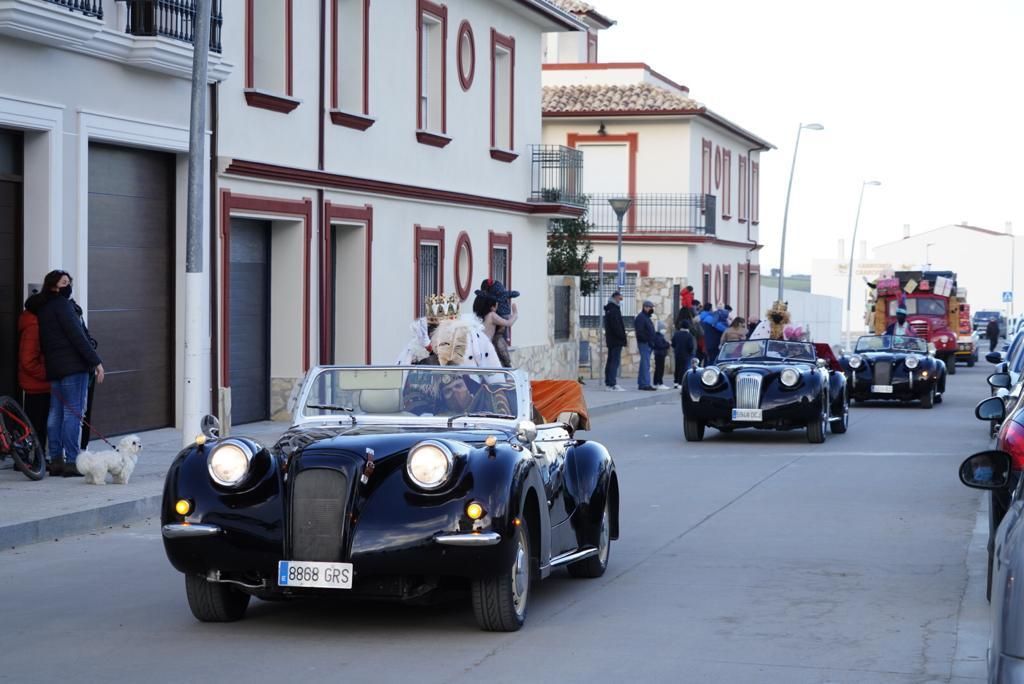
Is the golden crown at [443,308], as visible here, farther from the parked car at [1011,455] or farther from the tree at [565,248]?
the tree at [565,248]

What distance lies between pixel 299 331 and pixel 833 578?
40.2ft

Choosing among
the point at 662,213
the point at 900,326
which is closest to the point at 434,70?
the point at 900,326

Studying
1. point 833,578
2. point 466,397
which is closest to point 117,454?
point 466,397

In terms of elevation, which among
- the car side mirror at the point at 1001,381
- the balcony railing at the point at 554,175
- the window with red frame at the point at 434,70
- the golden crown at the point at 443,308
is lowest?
the car side mirror at the point at 1001,381

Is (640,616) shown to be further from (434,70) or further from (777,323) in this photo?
(434,70)

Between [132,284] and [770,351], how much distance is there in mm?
8095

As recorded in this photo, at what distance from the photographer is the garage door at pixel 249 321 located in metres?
19.7

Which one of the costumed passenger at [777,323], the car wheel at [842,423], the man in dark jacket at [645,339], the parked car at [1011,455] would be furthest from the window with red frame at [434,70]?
the parked car at [1011,455]

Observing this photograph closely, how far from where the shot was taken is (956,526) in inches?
475

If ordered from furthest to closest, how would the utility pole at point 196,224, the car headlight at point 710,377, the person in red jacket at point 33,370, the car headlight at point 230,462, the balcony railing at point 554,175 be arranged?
the balcony railing at point 554,175, the car headlight at point 710,377, the utility pole at point 196,224, the person in red jacket at point 33,370, the car headlight at point 230,462

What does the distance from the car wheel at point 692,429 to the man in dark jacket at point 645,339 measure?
11251 mm

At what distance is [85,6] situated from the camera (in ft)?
49.8

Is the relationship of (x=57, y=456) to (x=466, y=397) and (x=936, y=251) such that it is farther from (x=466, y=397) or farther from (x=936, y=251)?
(x=936, y=251)

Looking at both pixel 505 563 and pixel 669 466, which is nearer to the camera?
pixel 505 563
